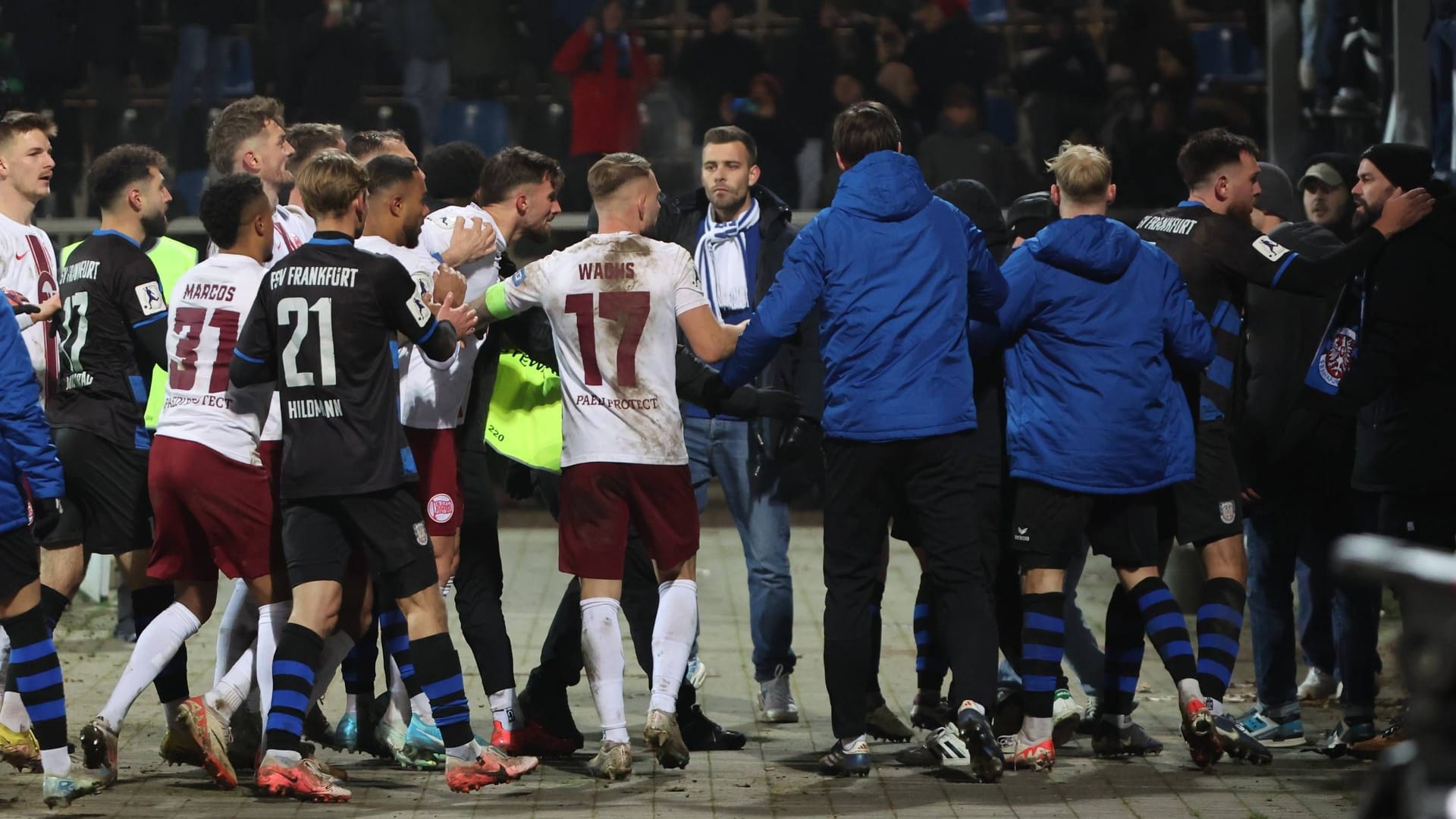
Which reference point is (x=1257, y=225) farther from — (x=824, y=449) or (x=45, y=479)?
(x=45, y=479)

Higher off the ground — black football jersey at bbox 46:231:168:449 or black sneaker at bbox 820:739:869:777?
black football jersey at bbox 46:231:168:449

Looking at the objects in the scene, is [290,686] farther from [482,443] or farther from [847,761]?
[847,761]

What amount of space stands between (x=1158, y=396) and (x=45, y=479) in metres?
3.67

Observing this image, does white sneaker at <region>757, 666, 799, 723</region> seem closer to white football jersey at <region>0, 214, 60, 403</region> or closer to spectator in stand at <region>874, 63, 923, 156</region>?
white football jersey at <region>0, 214, 60, 403</region>

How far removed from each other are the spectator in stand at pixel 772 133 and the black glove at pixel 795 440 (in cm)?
704

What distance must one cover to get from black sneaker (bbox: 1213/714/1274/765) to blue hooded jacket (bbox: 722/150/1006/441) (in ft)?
4.40

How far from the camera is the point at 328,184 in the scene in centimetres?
598

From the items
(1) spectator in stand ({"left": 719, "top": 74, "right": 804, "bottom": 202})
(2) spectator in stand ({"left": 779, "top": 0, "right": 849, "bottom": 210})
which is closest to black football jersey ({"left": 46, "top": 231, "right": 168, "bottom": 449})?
(1) spectator in stand ({"left": 719, "top": 74, "right": 804, "bottom": 202})

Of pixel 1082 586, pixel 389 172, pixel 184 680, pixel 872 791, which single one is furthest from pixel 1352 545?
pixel 1082 586

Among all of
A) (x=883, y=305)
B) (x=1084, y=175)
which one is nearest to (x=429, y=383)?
(x=883, y=305)

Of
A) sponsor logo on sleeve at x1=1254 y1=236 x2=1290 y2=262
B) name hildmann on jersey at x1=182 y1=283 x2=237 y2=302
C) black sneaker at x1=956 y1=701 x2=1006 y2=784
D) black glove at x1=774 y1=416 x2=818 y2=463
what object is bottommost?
black sneaker at x1=956 y1=701 x2=1006 y2=784

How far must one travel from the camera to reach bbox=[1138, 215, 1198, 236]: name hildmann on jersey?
687 centimetres

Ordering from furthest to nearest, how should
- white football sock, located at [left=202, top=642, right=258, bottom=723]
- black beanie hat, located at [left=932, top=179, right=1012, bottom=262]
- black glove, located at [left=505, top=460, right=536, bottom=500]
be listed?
black beanie hat, located at [left=932, top=179, right=1012, bottom=262]
black glove, located at [left=505, top=460, right=536, bottom=500]
white football sock, located at [left=202, top=642, right=258, bottom=723]

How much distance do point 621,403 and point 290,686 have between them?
54.7 inches
